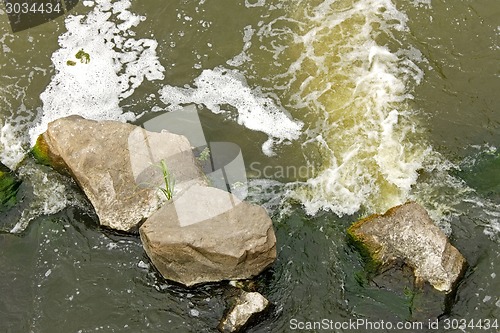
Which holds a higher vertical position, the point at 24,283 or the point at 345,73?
the point at 345,73

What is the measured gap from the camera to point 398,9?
30.4 ft

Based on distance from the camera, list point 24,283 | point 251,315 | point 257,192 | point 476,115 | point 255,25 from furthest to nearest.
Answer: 1. point 255,25
2. point 476,115
3. point 257,192
4. point 24,283
5. point 251,315

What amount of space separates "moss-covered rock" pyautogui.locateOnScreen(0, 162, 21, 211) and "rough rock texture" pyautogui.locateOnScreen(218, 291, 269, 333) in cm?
301

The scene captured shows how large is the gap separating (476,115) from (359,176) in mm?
1862

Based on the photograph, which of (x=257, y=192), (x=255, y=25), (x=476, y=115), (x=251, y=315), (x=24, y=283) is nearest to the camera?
(x=251, y=315)

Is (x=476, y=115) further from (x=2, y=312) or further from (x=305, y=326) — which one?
(x=2, y=312)

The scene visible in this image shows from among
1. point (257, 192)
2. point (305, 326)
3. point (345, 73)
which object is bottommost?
point (305, 326)

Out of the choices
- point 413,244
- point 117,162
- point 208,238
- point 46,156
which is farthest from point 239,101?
point 413,244

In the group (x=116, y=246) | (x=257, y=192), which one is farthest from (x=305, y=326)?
(x=116, y=246)

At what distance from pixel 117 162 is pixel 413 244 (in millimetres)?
3483

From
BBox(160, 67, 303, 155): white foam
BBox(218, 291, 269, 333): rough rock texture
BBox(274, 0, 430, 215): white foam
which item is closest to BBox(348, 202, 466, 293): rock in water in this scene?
BBox(274, 0, 430, 215): white foam

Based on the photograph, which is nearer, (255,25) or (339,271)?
(339,271)

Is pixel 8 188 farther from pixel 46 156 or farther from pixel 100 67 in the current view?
pixel 100 67

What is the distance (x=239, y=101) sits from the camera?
8.47 metres
